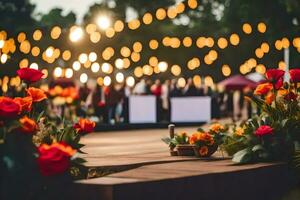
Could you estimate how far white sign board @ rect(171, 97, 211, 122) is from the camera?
2467 centimetres

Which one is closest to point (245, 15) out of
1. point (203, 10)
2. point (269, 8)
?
point (269, 8)

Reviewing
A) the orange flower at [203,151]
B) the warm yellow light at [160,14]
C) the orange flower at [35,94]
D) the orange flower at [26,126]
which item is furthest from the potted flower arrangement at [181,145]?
the warm yellow light at [160,14]

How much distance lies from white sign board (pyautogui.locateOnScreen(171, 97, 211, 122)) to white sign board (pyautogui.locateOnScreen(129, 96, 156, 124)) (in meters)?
0.67

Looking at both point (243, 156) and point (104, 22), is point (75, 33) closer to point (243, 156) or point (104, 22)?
point (104, 22)

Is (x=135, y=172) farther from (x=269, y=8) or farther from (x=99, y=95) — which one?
(x=269, y=8)

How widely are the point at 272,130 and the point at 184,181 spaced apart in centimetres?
213

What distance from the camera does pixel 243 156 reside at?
8.45 metres

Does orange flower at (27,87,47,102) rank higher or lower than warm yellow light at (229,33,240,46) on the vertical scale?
lower

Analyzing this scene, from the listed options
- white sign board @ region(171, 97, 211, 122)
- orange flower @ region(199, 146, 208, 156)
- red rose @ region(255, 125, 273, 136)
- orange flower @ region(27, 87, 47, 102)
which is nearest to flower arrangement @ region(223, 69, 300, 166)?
red rose @ region(255, 125, 273, 136)

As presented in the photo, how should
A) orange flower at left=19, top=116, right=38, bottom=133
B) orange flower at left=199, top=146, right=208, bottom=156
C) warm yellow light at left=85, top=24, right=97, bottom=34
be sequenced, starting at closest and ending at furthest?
1. orange flower at left=19, top=116, right=38, bottom=133
2. orange flower at left=199, top=146, right=208, bottom=156
3. warm yellow light at left=85, top=24, right=97, bottom=34

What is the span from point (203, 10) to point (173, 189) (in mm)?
48634

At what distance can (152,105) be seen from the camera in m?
24.6

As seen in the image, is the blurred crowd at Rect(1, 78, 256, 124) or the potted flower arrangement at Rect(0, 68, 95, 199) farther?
the blurred crowd at Rect(1, 78, 256, 124)

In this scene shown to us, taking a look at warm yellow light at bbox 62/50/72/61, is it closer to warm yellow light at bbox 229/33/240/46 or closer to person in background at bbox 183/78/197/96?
person in background at bbox 183/78/197/96
